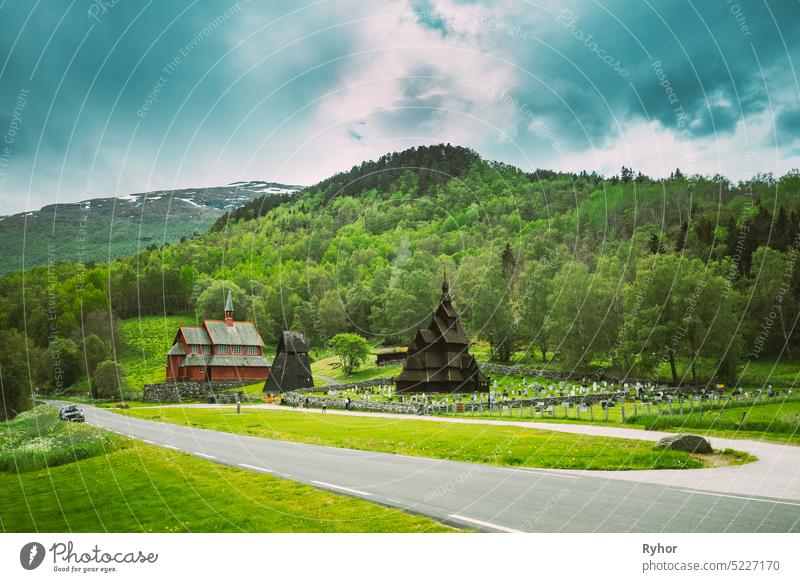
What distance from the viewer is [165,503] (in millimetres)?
10727

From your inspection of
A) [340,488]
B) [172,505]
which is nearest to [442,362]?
[340,488]

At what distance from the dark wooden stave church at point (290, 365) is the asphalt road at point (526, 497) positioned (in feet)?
98.5

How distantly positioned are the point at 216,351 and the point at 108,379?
7.02 meters

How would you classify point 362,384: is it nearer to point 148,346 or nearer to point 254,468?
point 148,346

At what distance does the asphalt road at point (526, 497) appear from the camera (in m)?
Result: 9.41

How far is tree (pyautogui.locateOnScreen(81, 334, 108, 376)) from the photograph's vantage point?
19.3m

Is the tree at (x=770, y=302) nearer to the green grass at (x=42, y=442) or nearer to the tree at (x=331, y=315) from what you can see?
the tree at (x=331, y=315)

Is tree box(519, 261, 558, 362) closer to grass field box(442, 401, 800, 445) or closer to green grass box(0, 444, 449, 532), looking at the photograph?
grass field box(442, 401, 800, 445)

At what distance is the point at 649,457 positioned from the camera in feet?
49.6

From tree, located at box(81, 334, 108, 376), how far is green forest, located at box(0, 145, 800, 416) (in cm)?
7

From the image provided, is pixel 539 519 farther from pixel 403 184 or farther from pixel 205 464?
pixel 403 184

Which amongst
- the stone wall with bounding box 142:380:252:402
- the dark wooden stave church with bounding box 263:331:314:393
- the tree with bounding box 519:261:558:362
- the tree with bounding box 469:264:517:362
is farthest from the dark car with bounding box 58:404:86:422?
the tree with bounding box 469:264:517:362

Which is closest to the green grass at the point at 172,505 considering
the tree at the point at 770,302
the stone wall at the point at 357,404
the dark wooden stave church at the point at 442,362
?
the stone wall at the point at 357,404
